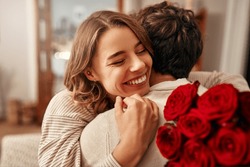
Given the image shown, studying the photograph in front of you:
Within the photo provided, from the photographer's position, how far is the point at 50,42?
3332mm

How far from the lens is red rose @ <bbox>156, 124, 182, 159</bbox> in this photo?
0.61m

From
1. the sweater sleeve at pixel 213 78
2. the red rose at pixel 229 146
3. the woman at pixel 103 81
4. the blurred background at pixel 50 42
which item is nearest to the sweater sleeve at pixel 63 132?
the woman at pixel 103 81

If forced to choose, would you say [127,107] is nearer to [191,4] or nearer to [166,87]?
[166,87]

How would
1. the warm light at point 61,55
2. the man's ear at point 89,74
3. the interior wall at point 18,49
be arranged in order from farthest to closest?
Answer: 1. the interior wall at point 18,49
2. the warm light at point 61,55
3. the man's ear at point 89,74

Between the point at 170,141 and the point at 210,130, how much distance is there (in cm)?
10

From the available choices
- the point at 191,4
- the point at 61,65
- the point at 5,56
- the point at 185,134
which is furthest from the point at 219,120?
the point at 5,56

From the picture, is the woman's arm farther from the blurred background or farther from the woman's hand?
the blurred background

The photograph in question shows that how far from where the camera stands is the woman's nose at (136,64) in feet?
2.69

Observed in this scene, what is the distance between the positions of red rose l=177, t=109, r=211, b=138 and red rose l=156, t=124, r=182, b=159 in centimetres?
2

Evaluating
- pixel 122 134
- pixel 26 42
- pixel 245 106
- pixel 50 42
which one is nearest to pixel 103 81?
pixel 122 134

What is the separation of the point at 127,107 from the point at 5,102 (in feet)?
11.4

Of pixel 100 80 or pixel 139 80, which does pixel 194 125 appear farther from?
pixel 100 80

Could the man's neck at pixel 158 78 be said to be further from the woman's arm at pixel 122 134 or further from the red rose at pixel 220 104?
the red rose at pixel 220 104

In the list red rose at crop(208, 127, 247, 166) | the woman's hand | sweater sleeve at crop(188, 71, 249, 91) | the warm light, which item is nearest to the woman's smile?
the woman's hand
